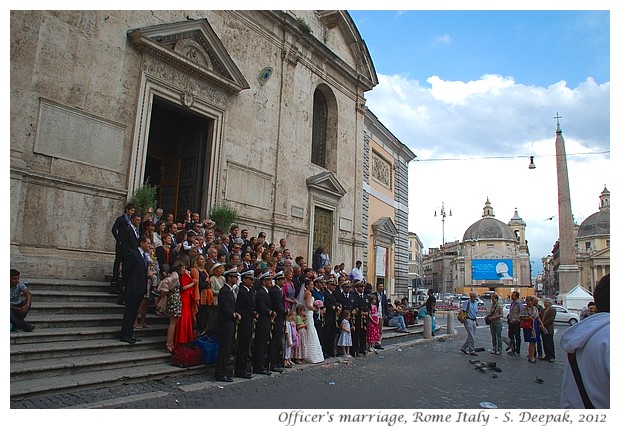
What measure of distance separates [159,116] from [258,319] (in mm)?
8105

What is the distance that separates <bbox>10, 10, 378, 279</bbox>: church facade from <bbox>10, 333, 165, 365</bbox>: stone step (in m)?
2.49

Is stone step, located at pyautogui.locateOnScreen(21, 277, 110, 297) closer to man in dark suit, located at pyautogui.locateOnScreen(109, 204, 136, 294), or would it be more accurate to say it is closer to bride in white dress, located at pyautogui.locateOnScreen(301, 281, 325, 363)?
man in dark suit, located at pyautogui.locateOnScreen(109, 204, 136, 294)

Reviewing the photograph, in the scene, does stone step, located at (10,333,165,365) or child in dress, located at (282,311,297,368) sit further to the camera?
child in dress, located at (282,311,297,368)

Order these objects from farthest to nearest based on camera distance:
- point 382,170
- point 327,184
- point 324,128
A: point 382,170 < point 324,128 < point 327,184

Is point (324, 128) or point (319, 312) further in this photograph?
point (324, 128)

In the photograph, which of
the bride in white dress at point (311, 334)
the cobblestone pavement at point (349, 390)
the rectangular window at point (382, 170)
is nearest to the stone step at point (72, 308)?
the cobblestone pavement at point (349, 390)

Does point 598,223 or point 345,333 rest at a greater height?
point 598,223

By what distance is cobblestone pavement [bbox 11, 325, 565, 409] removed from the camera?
5.76 metres

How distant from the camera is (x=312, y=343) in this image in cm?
941

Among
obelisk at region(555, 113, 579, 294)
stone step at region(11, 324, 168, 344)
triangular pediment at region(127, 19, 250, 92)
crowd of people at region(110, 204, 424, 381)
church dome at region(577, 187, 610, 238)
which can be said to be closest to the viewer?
stone step at region(11, 324, 168, 344)

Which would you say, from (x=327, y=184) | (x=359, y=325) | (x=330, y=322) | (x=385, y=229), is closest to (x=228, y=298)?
(x=330, y=322)

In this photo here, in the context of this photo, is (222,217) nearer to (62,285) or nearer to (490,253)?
(62,285)

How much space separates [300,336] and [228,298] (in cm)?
245

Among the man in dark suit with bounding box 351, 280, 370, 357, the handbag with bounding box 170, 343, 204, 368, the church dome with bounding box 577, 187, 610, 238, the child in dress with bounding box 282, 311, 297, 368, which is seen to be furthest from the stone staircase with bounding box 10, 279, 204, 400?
the church dome with bounding box 577, 187, 610, 238
